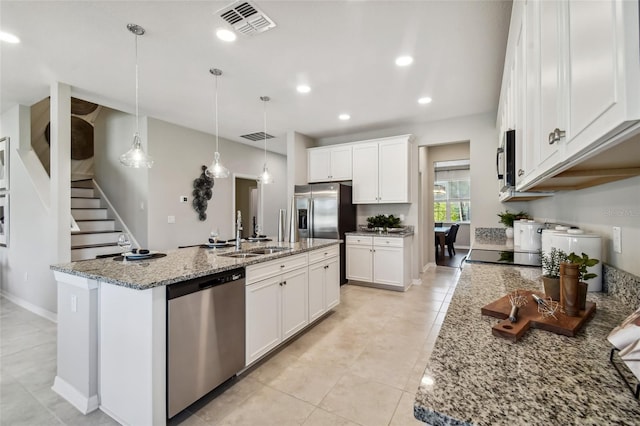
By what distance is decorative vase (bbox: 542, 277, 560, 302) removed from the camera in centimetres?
119

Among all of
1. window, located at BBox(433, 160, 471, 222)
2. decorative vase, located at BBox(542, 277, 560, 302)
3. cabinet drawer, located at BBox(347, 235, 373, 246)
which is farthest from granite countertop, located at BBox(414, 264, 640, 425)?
window, located at BBox(433, 160, 471, 222)

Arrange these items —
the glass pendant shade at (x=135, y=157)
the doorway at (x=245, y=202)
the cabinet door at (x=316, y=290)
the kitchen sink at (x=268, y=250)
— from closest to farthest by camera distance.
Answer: the glass pendant shade at (x=135, y=157)
the kitchen sink at (x=268, y=250)
the cabinet door at (x=316, y=290)
the doorway at (x=245, y=202)

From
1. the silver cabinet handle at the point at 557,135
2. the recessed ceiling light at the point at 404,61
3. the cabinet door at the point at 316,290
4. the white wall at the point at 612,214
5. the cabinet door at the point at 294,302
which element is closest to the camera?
the silver cabinet handle at the point at 557,135

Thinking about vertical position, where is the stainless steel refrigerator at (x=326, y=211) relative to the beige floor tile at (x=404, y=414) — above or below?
above

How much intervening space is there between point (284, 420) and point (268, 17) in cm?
281

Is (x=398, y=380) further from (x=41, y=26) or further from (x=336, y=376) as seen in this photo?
(x=41, y=26)

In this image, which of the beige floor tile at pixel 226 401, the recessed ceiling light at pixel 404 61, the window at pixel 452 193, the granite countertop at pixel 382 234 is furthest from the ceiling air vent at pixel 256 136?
the window at pixel 452 193

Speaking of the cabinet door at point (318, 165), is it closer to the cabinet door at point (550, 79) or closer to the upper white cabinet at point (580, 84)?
the upper white cabinet at point (580, 84)

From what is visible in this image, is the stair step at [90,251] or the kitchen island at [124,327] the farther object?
the stair step at [90,251]

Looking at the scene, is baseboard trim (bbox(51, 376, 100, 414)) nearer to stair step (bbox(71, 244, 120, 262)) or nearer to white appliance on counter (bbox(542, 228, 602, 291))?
stair step (bbox(71, 244, 120, 262))

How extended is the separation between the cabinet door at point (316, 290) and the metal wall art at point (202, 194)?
9.67ft

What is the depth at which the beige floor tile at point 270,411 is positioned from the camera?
1.79 meters

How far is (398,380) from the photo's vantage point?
221 cm

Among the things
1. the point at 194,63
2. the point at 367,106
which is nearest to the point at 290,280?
the point at 194,63
